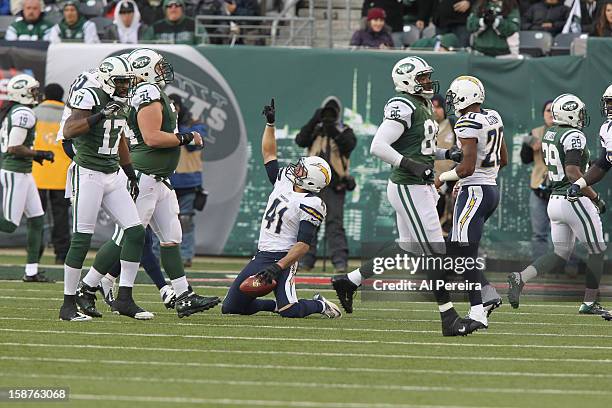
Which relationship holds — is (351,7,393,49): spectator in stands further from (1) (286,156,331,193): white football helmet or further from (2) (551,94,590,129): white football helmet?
(1) (286,156,331,193): white football helmet

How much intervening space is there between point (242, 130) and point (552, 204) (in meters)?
5.64

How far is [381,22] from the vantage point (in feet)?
52.9

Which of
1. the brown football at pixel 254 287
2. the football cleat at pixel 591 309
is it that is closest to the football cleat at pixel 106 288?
the brown football at pixel 254 287

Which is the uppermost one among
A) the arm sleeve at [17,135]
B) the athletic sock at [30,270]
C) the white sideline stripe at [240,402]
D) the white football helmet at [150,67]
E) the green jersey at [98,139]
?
the white football helmet at [150,67]

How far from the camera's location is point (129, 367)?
7.29 metres

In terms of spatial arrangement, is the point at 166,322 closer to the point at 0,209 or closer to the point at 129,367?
the point at 129,367

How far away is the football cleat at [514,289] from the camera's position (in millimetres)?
10766

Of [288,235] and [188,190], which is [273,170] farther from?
[188,190]

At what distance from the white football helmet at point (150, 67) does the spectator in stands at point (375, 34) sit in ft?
21.4

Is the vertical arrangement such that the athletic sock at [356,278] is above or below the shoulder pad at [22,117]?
below

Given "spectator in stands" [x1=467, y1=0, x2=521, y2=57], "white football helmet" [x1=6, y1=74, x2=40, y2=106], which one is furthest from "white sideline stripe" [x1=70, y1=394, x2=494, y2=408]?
"spectator in stands" [x1=467, y1=0, x2=521, y2=57]

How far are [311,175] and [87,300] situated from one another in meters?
1.85

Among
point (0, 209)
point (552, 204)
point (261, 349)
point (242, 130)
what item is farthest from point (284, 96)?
point (261, 349)

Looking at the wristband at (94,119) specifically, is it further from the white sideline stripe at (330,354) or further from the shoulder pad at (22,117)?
the shoulder pad at (22,117)
